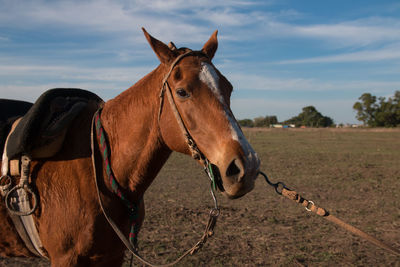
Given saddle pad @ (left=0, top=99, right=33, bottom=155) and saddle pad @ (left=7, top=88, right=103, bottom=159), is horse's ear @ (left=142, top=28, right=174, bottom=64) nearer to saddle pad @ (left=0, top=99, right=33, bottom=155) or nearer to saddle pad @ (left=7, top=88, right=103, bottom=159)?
saddle pad @ (left=7, top=88, right=103, bottom=159)

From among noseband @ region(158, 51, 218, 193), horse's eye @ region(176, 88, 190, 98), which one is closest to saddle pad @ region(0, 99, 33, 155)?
noseband @ region(158, 51, 218, 193)

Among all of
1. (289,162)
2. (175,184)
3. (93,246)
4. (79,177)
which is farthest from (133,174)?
(289,162)

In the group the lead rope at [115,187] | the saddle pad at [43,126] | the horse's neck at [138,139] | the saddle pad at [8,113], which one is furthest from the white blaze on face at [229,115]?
the saddle pad at [8,113]

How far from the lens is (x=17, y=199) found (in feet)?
7.52

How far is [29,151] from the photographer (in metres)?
2.22

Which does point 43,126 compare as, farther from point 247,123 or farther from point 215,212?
point 247,123

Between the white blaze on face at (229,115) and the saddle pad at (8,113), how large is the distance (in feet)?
5.93

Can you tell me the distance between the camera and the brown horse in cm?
200

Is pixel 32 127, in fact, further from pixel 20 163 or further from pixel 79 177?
pixel 79 177

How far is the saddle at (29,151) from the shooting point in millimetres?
2223

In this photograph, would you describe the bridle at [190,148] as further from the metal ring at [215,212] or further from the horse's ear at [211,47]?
the horse's ear at [211,47]

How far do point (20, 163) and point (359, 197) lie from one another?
8.59 metres

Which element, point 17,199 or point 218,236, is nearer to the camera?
point 17,199

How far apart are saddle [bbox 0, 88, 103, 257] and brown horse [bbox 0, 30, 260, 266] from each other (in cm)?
8
